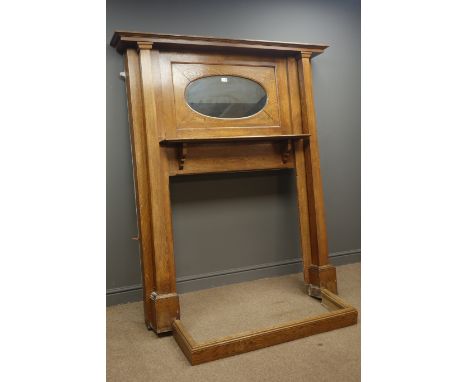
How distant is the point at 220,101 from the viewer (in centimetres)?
283

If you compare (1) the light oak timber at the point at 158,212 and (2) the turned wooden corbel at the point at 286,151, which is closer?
(1) the light oak timber at the point at 158,212

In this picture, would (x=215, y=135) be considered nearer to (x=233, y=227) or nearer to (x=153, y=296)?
(x=233, y=227)

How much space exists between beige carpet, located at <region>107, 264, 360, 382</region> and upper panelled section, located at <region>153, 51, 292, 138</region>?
1.20 metres

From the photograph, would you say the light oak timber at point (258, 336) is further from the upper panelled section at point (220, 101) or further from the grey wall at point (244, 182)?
the upper panelled section at point (220, 101)

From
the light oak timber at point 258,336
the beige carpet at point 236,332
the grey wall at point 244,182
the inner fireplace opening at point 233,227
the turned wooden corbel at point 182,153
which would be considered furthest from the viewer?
the inner fireplace opening at point 233,227

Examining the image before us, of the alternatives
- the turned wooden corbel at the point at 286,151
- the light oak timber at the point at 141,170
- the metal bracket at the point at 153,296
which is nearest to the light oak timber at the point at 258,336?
the metal bracket at the point at 153,296

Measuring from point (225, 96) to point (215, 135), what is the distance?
31 centimetres

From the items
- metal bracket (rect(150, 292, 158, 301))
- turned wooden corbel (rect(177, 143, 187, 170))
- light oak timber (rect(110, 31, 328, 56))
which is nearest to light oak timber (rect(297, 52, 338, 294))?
light oak timber (rect(110, 31, 328, 56))

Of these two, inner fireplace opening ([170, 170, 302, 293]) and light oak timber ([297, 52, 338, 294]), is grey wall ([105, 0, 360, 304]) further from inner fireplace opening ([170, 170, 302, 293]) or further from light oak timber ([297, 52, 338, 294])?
light oak timber ([297, 52, 338, 294])

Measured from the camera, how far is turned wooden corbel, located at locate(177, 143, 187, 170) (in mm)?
2600

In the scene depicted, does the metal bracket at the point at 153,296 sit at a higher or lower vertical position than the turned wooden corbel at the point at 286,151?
lower

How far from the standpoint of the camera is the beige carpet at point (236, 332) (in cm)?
205

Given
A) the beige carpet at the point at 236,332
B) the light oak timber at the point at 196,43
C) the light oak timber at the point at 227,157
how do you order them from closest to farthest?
the beige carpet at the point at 236,332 → the light oak timber at the point at 196,43 → the light oak timber at the point at 227,157
